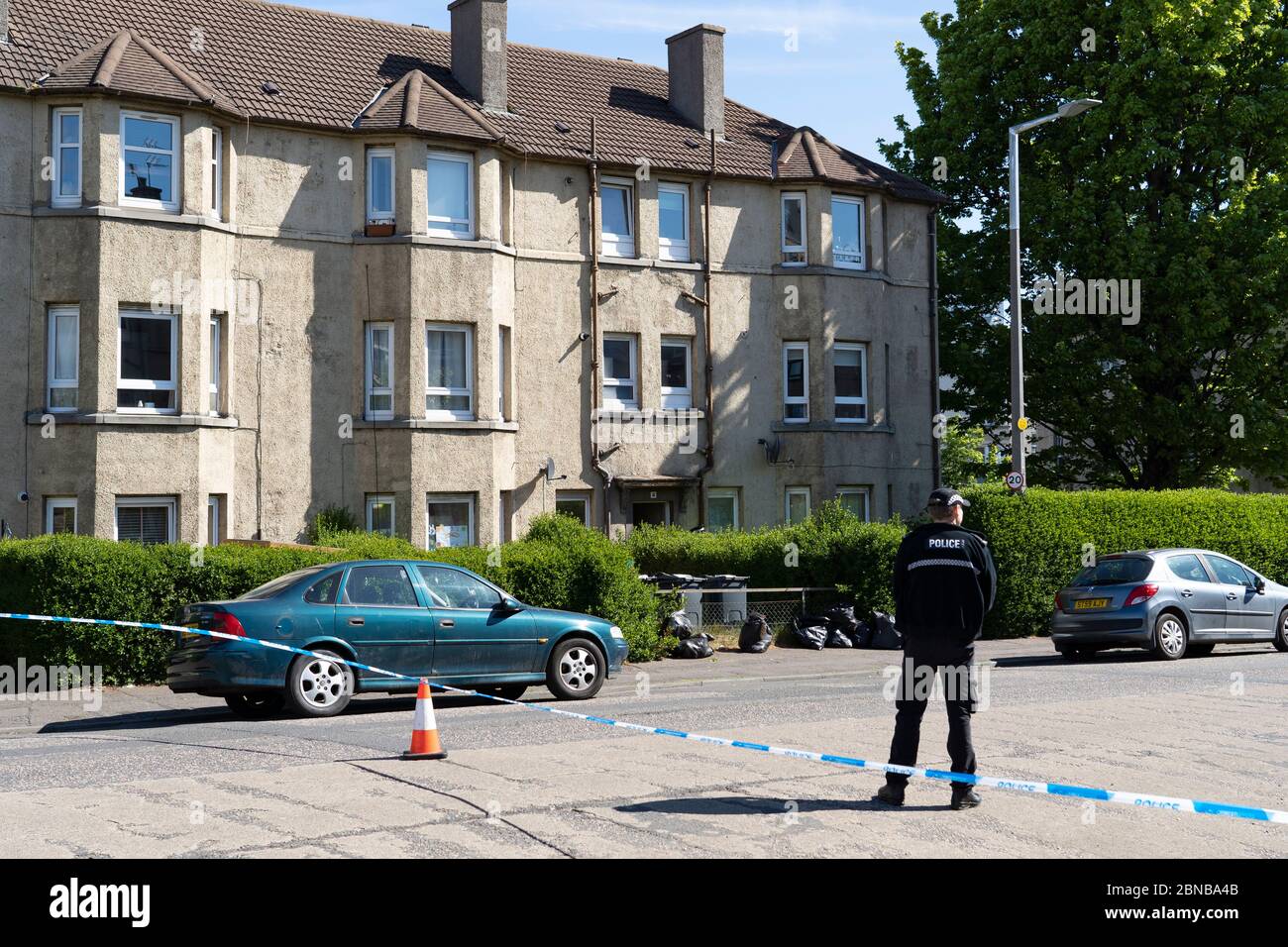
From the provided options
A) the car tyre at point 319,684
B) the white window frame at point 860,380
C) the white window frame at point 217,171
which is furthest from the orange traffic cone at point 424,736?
the white window frame at point 860,380

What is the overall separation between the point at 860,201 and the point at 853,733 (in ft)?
69.9

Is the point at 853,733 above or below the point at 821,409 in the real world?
below

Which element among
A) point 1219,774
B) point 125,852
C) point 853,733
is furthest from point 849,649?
point 125,852

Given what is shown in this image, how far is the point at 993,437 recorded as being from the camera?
3712 cm

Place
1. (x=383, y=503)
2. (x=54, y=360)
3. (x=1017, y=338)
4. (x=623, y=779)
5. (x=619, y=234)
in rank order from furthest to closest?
(x=619, y=234) < (x=383, y=503) < (x=1017, y=338) < (x=54, y=360) < (x=623, y=779)

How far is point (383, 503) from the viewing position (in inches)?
1014

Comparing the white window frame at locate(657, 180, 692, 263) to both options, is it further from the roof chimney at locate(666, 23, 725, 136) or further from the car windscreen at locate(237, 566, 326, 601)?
the car windscreen at locate(237, 566, 326, 601)

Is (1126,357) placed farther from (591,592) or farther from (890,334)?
(591,592)

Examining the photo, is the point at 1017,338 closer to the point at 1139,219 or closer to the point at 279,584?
the point at 1139,219

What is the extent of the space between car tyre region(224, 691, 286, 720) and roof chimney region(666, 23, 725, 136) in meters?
20.1

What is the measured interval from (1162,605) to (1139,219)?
1484cm

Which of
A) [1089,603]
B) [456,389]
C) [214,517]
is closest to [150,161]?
[214,517]

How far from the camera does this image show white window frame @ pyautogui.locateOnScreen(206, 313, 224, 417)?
24.0 metres
